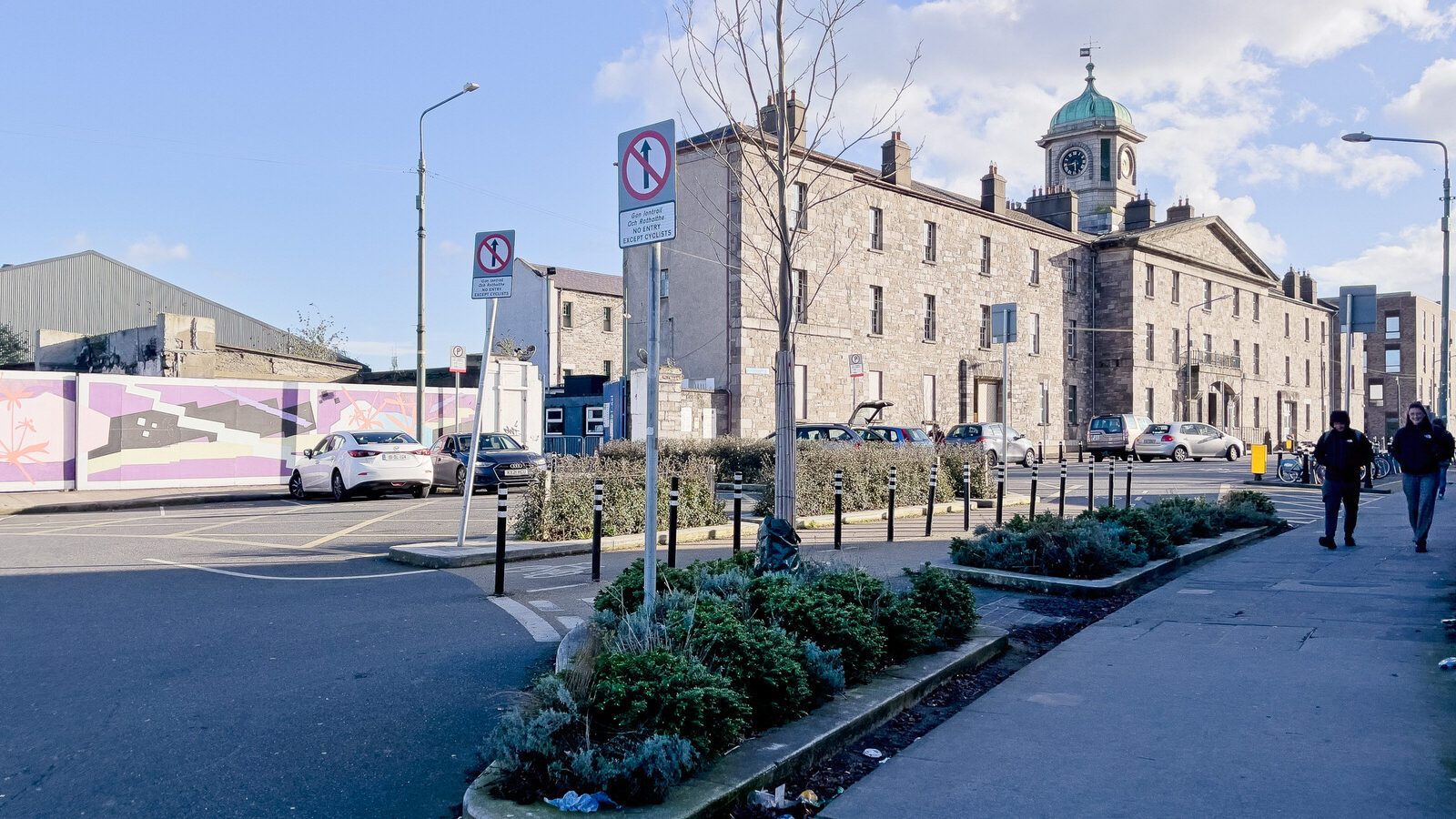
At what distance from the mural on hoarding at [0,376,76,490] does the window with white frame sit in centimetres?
1528

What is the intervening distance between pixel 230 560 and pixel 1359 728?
34.8 feet

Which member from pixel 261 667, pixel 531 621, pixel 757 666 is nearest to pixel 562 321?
pixel 531 621

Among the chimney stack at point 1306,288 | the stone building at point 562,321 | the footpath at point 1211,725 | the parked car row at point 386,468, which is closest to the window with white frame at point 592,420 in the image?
the parked car row at point 386,468

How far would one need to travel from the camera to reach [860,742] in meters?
4.89

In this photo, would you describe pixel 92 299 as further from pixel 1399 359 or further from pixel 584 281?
pixel 1399 359

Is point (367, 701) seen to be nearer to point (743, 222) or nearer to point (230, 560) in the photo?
point (230, 560)

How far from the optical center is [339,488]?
782 inches

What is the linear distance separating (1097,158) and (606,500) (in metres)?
52.9

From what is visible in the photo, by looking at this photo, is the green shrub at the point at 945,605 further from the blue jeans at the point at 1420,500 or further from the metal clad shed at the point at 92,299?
the metal clad shed at the point at 92,299

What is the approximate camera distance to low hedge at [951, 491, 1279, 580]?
31.0 feet

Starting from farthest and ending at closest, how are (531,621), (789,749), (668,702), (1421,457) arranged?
(1421,457)
(531,621)
(789,749)
(668,702)

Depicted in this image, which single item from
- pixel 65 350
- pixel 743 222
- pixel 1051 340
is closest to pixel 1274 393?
pixel 1051 340

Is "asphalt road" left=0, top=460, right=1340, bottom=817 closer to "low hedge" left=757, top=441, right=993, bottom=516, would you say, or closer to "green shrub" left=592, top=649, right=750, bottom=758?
"green shrub" left=592, top=649, right=750, bottom=758

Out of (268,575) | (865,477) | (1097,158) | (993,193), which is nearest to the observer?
(268,575)
